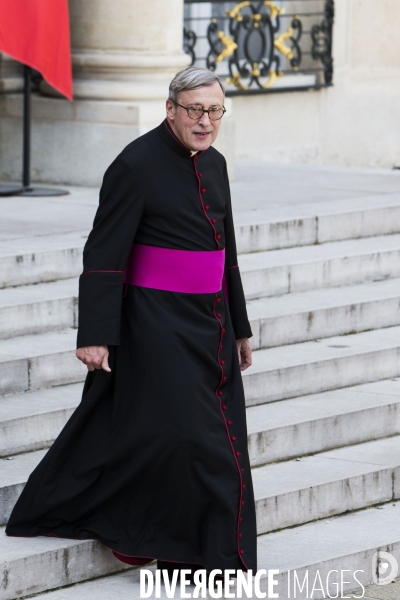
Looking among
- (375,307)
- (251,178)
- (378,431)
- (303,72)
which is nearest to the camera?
(378,431)

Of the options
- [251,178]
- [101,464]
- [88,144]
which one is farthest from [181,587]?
[251,178]

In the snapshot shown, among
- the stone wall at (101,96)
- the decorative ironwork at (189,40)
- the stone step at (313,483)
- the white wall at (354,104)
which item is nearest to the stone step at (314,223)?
the stone wall at (101,96)

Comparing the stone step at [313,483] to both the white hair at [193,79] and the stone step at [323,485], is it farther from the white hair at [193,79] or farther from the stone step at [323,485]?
the white hair at [193,79]

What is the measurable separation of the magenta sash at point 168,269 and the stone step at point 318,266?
2807 millimetres

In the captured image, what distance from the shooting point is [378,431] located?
19.8 feet

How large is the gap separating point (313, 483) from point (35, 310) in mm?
1691

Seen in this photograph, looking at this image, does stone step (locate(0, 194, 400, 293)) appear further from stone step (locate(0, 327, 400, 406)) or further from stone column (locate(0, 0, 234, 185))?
stone column (locate(0, 0, 234, 185))

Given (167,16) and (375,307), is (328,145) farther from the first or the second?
(375,307)

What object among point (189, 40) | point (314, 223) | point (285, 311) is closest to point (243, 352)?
point (285, 311)

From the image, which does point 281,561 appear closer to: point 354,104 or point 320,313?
point 320,313

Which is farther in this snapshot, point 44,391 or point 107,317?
point 44,391

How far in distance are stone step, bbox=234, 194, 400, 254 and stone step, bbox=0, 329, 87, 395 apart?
6.27ft

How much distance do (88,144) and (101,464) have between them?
5.31 m

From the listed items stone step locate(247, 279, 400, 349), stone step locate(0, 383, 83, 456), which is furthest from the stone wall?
stone step locate(0, 383, 83, 456)
